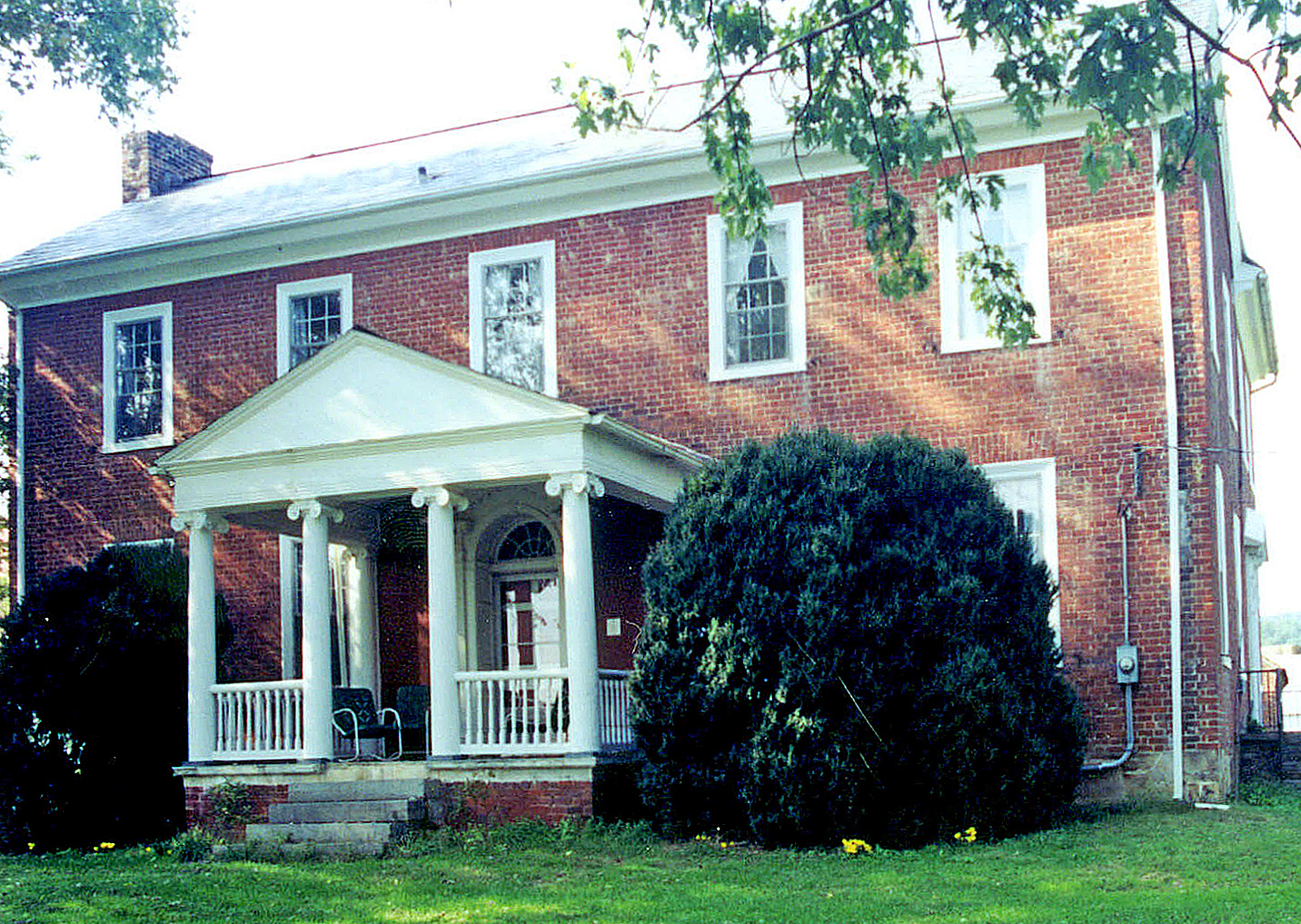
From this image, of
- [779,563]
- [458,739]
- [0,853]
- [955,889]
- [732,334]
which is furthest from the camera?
[732,334]

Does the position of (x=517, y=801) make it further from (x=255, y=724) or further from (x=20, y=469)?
(x=20, y=469)

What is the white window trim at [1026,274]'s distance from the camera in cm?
1512

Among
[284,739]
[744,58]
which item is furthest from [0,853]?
[744,58]

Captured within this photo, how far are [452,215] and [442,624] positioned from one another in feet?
18.3

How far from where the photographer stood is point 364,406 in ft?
47.3

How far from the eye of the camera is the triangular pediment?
1393 cm

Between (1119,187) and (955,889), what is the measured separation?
7.82m

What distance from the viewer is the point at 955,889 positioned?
32.4 feet

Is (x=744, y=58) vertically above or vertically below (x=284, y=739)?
above

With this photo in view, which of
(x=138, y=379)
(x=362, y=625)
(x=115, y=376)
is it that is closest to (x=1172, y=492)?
(x=362, y=625)

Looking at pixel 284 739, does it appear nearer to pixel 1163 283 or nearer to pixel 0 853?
pixel 0 853

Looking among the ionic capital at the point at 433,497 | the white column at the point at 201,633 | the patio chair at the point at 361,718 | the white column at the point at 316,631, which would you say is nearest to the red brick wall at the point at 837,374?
the patio chair at the point at 361,718

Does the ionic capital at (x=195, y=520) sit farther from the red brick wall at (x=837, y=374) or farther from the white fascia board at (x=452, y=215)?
the white fascia board at (x=452, y=215)

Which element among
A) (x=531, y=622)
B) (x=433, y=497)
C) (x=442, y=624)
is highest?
(x=433, y=497)
